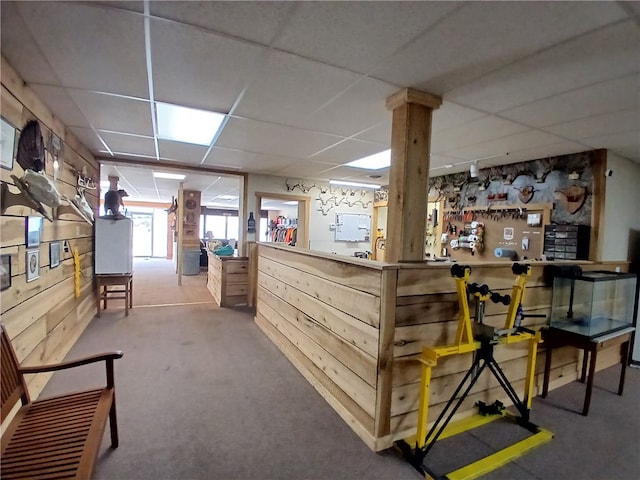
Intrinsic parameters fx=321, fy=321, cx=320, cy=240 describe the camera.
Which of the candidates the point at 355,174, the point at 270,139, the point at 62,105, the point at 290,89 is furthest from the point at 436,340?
the point at 355,174

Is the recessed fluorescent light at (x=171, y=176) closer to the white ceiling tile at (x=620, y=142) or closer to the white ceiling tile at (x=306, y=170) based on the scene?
the white ceiling tile at (x=306, y=170)

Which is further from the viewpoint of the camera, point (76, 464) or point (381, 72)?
point (381, 72)

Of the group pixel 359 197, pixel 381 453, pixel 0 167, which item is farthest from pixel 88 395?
pixel 359 197

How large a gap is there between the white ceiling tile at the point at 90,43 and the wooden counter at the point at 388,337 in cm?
189

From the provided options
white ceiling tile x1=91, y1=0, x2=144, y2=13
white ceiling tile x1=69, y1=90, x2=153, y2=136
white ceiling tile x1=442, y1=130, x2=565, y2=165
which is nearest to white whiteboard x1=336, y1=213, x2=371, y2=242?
white ceiling tile x1=442, y1=130, x2=565, y2=165

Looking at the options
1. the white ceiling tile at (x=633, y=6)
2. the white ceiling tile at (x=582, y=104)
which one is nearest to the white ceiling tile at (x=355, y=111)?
the white ceiling tile at (x=582, y=104)

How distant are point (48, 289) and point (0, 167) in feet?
4.53

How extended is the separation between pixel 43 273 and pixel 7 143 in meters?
1.20

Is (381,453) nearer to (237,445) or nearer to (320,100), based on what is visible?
(237,445)

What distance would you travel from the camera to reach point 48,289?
288 centimetres

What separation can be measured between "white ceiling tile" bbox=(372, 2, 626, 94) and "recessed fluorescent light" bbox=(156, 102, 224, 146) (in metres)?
1.73

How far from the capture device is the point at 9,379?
1.63 m

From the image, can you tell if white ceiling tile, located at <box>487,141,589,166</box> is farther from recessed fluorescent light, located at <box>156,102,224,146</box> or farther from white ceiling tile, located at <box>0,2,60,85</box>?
white ceiling tile, located at <box>0,2,60,85</box>

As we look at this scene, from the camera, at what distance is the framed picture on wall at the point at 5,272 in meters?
1.96
